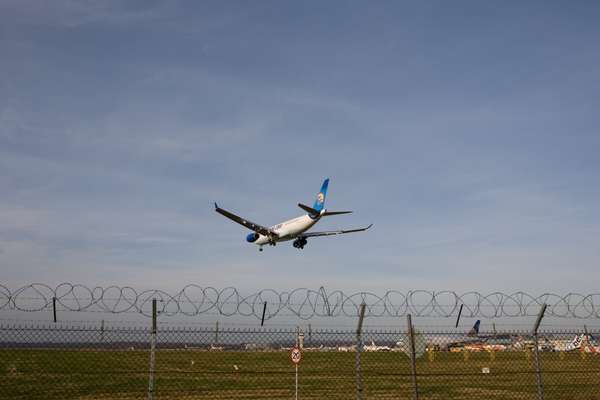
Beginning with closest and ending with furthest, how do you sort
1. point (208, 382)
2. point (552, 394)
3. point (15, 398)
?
point (15, 398), point (552, 394), point (208, 382)

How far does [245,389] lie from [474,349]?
54457mm

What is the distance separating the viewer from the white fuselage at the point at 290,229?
50719 millimetres

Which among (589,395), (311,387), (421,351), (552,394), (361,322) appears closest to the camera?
(361,322)

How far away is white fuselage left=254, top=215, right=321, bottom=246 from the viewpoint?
1997 inches

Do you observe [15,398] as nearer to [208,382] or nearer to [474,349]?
[208,382]

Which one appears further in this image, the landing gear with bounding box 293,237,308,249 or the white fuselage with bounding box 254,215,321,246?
the landing gear with bounding box 293,237,308,249

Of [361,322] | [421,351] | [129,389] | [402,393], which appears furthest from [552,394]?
[129,389]

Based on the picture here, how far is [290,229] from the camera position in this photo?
5144 cm

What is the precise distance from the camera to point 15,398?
17297mm

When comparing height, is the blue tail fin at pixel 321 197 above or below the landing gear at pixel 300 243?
above

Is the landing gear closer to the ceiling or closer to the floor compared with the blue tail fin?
closer to the floor

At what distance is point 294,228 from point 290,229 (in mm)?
389

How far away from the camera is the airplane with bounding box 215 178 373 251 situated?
50.0m

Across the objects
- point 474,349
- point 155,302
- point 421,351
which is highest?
point 155,302
